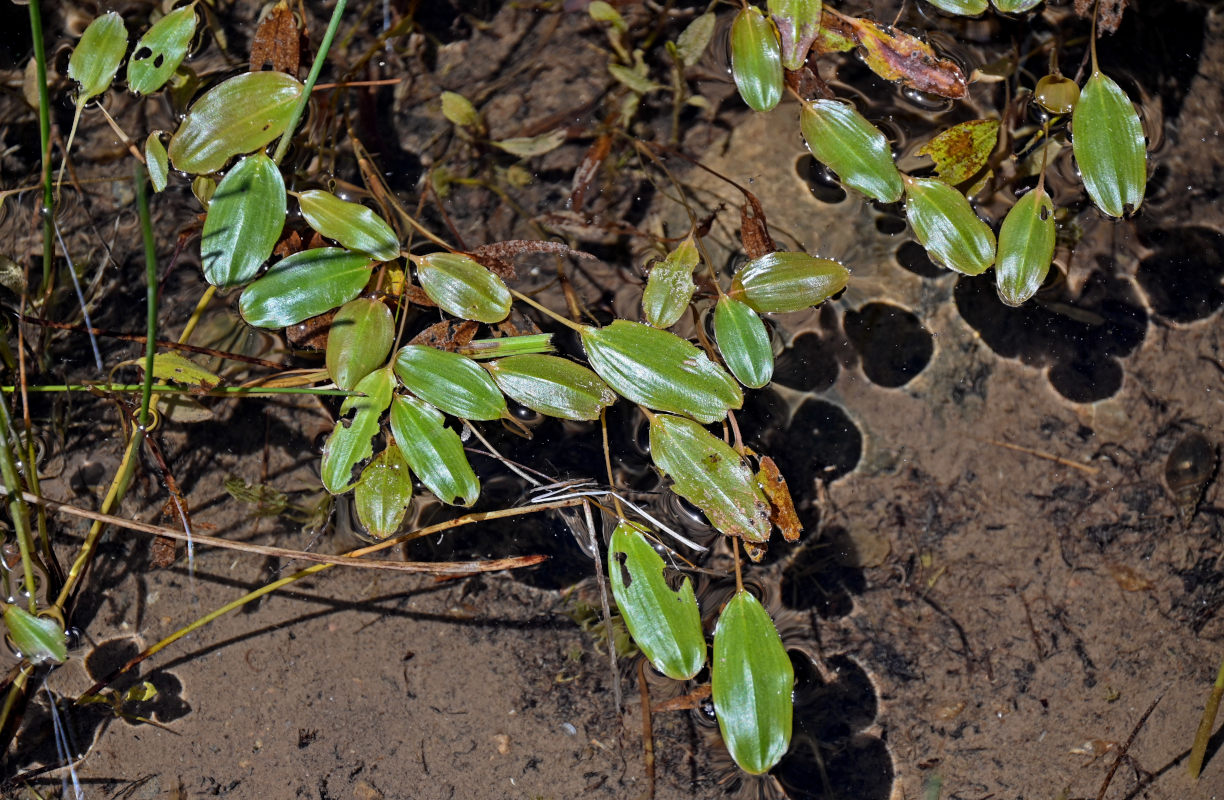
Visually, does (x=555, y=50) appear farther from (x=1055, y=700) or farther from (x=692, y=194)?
(x=1055, y=700)

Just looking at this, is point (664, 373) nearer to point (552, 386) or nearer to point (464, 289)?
point (552, 386)

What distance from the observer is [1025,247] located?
4.66 feet

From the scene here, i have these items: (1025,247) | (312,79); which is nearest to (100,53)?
(312,79)

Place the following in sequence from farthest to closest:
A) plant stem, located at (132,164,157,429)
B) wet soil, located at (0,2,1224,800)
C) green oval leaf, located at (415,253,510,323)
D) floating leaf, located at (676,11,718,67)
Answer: floating leaf, located at (676,11,718,67) → wet soil, located at (0,2,1224,800) → green oval leaf, located at (415,253,510,323) → plant stem, located at (132,164,157,429)

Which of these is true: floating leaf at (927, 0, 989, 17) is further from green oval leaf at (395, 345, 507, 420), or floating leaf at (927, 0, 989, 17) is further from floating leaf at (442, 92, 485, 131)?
green oval leaf at (395, 345, 507, 420)

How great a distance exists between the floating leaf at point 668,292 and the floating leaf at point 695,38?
21.3 inches

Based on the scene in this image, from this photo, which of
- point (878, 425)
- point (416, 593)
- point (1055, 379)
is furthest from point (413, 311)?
point (1055, 379)

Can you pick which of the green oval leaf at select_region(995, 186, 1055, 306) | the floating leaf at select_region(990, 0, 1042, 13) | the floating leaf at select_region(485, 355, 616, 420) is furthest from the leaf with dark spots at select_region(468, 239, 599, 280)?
the floating leaf at select_region(990, 0, 1042, 13)

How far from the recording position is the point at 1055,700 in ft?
4.95

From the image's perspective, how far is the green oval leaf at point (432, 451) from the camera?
1336 millimetres

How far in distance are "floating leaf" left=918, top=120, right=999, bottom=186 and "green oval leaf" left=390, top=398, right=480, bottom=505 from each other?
96 centimetres

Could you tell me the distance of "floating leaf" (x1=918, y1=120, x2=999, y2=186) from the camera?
1502 mm

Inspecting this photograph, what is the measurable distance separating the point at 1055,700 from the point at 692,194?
3.72 feet

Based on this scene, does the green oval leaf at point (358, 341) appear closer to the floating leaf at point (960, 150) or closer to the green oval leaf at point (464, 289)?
the green oval leaf at point (464, 289)
